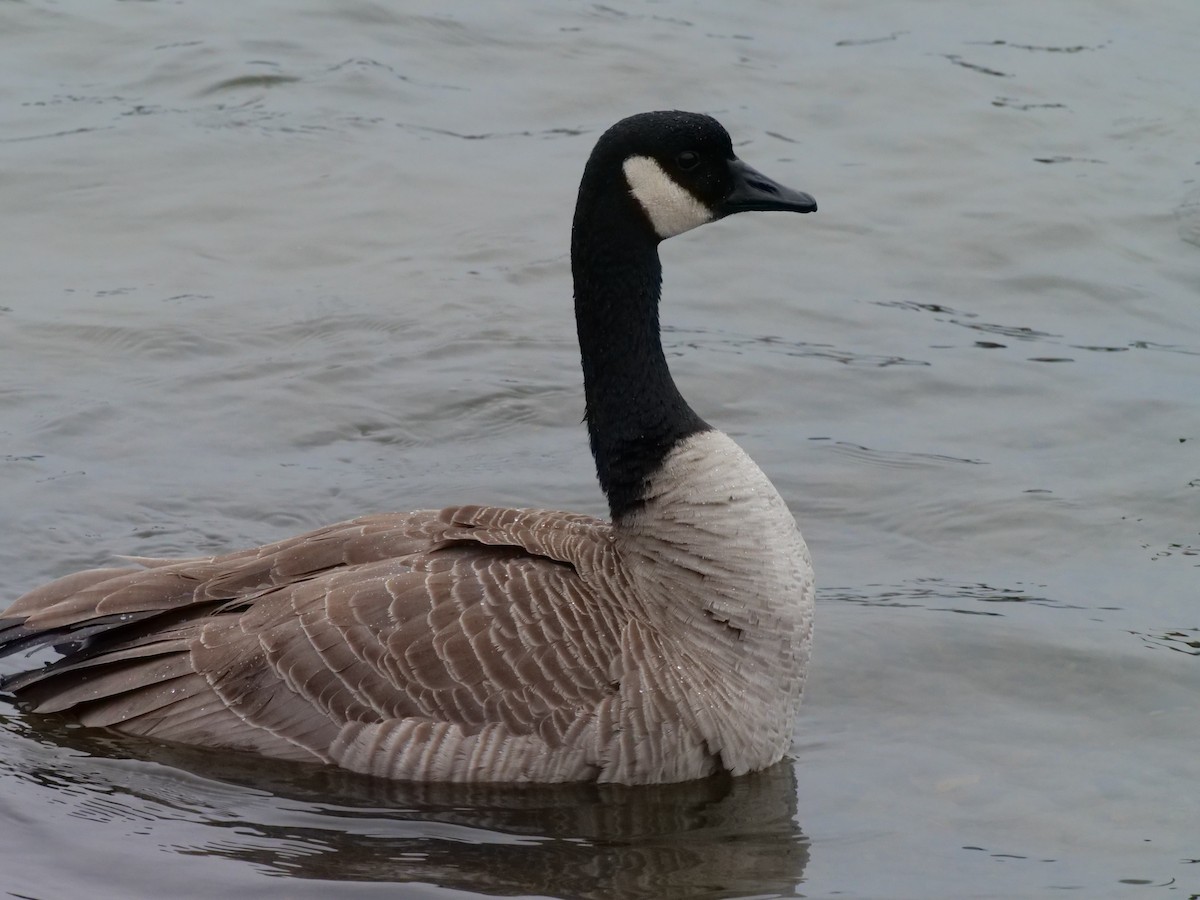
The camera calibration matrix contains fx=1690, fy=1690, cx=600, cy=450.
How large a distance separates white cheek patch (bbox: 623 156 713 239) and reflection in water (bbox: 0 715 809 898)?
100 inches

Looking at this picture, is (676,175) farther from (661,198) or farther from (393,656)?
(393,656)

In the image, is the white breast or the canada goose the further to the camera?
the white breast

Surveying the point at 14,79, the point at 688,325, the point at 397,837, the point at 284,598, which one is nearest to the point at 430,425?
the point at 688,325

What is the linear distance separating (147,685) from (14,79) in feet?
35.7

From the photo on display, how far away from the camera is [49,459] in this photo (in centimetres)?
1039

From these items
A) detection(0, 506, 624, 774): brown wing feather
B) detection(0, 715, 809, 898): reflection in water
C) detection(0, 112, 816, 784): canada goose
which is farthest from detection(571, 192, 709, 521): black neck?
A: detection(0, 715, 809, 898): reflection in water

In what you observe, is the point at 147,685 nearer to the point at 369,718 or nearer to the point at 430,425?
the point at 369,718

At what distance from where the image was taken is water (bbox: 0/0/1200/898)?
23.0ft

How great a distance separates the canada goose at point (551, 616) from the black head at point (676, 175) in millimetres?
10

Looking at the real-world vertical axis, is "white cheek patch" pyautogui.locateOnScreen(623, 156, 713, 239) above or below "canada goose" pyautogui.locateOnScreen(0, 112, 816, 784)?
above

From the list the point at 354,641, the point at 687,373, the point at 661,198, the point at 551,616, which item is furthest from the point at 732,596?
the point at 687,373

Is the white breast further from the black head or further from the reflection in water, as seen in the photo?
the black head

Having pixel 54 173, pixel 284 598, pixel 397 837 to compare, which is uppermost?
pixel 54 173

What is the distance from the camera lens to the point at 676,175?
7.72 meters
